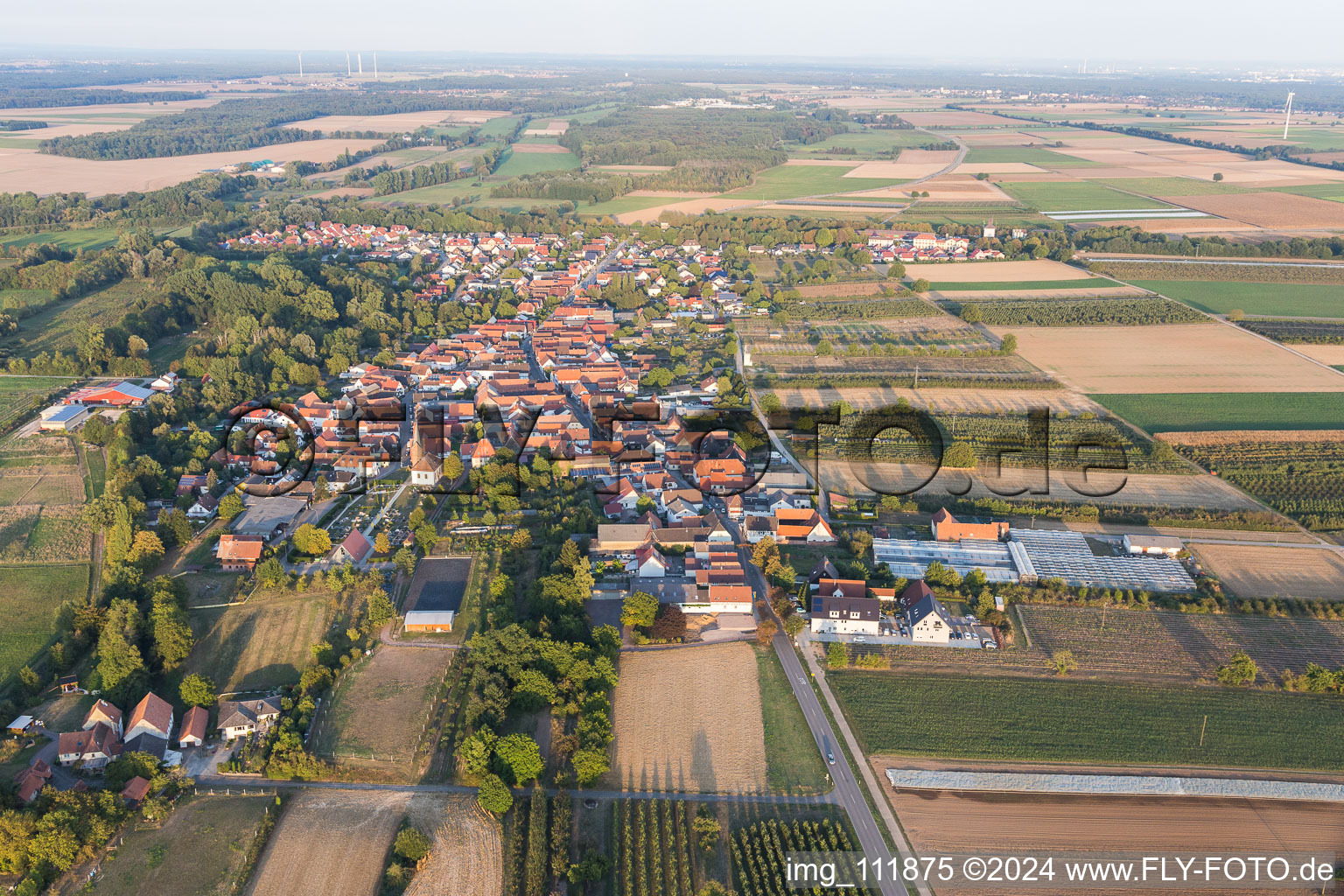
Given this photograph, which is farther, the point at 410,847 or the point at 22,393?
the point at 22,393

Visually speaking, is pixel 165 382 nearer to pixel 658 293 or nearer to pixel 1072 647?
pixel 658 293

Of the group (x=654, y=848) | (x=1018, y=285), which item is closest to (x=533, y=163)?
(x=1018, y=285)

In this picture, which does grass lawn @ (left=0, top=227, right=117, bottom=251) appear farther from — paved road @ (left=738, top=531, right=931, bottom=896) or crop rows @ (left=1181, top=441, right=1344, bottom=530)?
crop rows @ (left=1181, top=441, right=1344, bottom=530)


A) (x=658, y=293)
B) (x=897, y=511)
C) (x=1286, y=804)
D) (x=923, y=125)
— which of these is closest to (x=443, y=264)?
(x=658, y=293)

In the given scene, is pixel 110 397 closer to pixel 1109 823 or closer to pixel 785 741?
pixel 785 741

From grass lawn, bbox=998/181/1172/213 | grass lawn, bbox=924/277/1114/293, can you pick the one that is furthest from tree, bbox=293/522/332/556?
grass lawn, bbox=998/181/1172/213

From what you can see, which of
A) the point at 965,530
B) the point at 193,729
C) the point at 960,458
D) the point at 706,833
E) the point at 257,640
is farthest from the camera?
the point at 960,458

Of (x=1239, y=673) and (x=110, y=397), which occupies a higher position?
(x=110, y=397)
